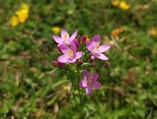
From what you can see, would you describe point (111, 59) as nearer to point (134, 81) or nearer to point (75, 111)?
point (134, 81)

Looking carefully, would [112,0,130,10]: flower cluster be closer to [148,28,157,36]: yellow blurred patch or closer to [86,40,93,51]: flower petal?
[148,28,157,36]: yellow blurred patch

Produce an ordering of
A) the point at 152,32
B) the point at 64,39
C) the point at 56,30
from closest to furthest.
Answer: the point at 64,39
the point at 56,30
the point at 152,32

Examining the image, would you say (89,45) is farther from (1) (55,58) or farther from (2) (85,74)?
(1) (55,58)

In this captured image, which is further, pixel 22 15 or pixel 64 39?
pixel 22 15

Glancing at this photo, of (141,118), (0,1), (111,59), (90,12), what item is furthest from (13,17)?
(141,118)

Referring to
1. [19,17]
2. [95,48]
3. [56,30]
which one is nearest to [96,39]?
[95,48]

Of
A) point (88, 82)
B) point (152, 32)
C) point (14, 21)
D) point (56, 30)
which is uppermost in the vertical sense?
point (14, 21)

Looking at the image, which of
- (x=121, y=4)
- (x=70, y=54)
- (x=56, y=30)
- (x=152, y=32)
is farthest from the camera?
(x=121, y=4)

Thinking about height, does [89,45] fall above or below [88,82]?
above
